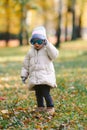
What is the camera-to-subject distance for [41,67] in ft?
30.3

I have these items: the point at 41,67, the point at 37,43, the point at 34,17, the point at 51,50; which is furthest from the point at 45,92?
the point at 34,17

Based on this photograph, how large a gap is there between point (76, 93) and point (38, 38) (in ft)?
11.8

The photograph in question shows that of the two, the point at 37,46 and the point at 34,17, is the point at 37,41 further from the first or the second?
the point at 34,17

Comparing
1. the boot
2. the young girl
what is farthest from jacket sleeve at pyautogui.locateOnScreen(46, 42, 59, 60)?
the boot

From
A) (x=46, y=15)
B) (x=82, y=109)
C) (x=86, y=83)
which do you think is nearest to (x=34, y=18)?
(x=46, y=15)

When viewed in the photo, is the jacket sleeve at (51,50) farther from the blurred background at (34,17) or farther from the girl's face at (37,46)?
the blurred background at (34,17)

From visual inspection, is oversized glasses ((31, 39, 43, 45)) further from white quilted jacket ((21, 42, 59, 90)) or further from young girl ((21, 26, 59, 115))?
white quilted jacket ((21, 42, 59, 90))

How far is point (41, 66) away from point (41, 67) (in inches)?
0.8

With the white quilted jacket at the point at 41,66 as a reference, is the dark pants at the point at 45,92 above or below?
below

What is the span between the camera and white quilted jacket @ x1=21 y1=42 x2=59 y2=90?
912cm

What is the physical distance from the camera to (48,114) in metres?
9.10

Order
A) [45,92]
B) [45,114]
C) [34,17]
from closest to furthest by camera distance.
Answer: [45,114], [45,92], [34,17]

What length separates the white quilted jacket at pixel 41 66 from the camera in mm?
9125

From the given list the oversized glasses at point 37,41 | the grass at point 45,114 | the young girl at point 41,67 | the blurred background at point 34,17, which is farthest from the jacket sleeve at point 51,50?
the blurred background at point 34,17
